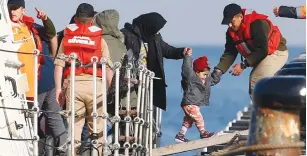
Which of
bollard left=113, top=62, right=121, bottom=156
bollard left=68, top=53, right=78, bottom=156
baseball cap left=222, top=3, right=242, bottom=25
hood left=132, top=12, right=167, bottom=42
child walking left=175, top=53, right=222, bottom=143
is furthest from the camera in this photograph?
child walking left=175, top=53, right=222, bottom=143

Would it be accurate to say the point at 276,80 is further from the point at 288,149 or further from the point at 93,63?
the point at 93,63

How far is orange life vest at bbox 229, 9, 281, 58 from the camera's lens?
18531mm

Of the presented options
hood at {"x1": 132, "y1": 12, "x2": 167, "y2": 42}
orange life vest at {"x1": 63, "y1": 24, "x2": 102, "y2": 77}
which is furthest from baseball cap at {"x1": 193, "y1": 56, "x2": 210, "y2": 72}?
orange life vest at {"x1": 63, "y1": 24, "x2": 102, "y2": 77}

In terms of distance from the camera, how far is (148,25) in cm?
1909

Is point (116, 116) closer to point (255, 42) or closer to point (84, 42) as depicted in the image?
point (84, 42)

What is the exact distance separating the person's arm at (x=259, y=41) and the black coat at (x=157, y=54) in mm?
988

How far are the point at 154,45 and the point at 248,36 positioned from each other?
1107 millimetres

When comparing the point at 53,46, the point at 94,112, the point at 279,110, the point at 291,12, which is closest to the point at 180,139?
the point at 291,12

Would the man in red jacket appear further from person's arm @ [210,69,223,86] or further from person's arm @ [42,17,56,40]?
person's arm @ [42,17,56,40]

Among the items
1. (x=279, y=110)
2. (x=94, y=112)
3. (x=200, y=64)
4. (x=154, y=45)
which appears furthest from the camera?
(x=200, y=64)

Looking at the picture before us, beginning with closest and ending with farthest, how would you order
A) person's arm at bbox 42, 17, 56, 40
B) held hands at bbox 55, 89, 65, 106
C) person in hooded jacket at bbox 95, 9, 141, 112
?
held hands at bbox 55, 89, 65, 106 < person in hooded jacket at bbox 95, 9, 141, 112 < person's arm at bbox 42, 17, 56, 40

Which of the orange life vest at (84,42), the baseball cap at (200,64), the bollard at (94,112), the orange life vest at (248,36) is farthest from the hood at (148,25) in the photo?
the bollard at (94,112)

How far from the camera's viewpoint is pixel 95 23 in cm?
1836

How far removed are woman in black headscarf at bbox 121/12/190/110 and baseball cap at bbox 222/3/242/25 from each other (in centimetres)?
76
